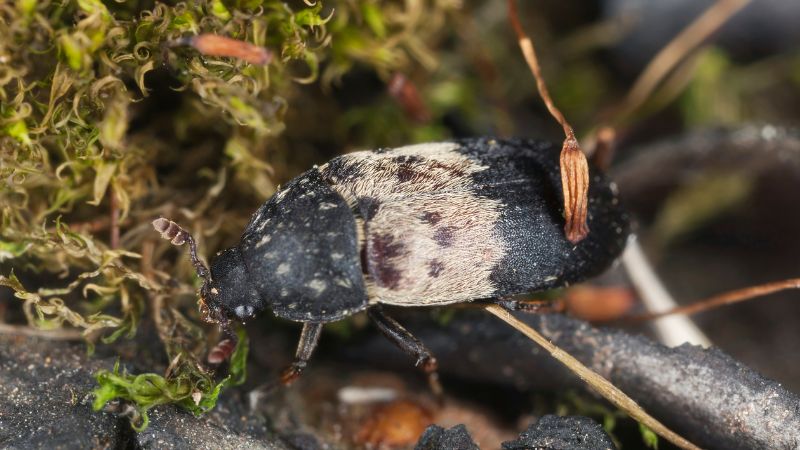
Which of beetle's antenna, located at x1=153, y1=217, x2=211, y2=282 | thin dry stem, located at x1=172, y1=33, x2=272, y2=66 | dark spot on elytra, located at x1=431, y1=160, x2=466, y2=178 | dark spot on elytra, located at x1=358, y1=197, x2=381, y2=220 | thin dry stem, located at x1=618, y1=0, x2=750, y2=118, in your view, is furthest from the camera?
thin dry stem, located at x1=618, y1=0, x2=750, y2=118

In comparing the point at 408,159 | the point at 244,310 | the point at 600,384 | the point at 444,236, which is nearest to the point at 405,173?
the point at 408,159

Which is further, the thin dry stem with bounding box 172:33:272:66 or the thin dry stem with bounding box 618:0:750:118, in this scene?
the thin dry stem with bounding box 618:0:750:118

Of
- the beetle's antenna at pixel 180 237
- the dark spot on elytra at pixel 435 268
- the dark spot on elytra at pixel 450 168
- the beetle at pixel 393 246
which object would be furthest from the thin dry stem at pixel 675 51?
the beetle's antenna at pixel 180 237

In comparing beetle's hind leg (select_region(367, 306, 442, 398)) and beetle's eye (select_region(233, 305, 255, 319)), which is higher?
beetle's hind leg (select_region(367, 306, 442, 398))

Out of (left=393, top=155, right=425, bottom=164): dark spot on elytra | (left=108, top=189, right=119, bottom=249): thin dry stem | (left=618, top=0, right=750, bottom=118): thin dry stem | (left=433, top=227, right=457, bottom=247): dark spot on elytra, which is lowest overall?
(left=108, top=189, right=119, bottom=249): thin dry stem

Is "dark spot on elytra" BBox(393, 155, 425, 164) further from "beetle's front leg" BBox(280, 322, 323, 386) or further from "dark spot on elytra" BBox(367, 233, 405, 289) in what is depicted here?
Answer: "beetle's front leg" BBox(280, 322, 323, 386)

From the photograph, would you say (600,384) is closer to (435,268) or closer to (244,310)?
(435,268)

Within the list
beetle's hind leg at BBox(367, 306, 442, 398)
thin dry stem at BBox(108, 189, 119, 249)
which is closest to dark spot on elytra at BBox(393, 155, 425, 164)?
beetle's hind leg at BBox(367, 306, 442, 398)

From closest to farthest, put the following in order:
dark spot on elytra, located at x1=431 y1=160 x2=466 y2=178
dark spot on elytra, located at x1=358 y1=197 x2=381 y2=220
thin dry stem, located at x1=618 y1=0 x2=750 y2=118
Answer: dark spot on elytra, located at x1=358 y1=197 x2=381 y2=220 → dark spot on elytra, located at x1=431 y1=160 x2=466 y2=178 → thin dry stem, located at x1=618 y1=0 x2=750 y2=118
